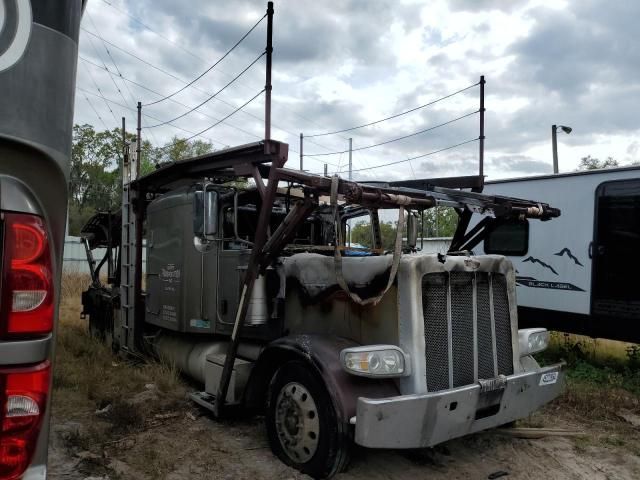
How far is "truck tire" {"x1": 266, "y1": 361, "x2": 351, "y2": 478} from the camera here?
346 centimetres

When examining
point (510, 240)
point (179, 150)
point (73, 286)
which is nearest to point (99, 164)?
point (179, 150)

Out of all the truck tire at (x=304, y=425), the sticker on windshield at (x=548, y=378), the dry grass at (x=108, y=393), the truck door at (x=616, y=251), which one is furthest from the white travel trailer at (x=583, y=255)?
the dry grass at (x=108, y=393)

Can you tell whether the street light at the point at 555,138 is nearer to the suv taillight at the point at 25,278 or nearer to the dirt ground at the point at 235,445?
the dirt ground at the point at 235,445

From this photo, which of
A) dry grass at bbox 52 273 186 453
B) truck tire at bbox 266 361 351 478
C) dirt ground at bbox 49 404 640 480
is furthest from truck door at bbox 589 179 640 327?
dry grass at bbox 52 273 186 453

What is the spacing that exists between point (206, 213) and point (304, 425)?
7.37 feet

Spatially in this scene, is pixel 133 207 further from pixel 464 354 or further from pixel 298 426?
pixel 464 354

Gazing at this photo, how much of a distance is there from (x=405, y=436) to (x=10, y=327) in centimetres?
240

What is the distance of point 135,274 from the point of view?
6887 mm

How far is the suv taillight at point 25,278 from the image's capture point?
1.51 metres

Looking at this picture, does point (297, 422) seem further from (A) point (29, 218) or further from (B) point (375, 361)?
(A) point (29, 218)

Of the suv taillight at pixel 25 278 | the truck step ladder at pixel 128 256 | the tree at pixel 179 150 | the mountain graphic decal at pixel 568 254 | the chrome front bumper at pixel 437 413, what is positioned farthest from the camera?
the tree at pixel 179 150

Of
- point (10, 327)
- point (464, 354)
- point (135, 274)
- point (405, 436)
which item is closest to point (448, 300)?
point (464, 354)

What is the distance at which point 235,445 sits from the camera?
4320 millimetres

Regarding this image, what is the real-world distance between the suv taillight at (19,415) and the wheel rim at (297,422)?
2.28m
